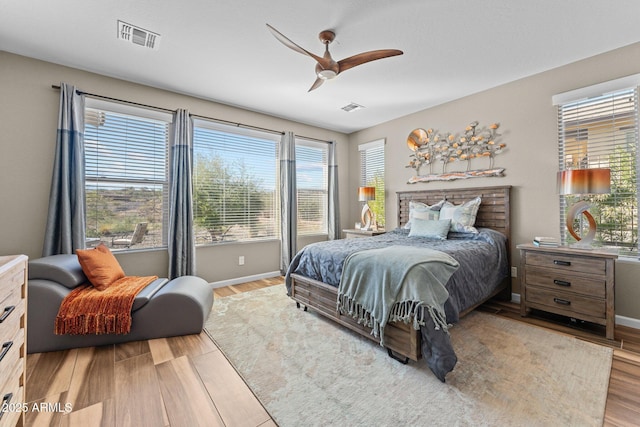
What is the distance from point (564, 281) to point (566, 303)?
8.0 inches

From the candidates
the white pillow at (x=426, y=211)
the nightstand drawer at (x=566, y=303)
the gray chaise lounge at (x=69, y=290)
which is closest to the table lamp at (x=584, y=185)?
the nightstand drawer at (x=566, y=303)

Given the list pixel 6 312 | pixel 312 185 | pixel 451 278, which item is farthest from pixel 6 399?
pixel 312 185

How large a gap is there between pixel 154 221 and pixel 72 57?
1.88 meters

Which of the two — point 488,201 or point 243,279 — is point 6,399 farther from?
point 488,201

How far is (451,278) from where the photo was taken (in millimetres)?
2217

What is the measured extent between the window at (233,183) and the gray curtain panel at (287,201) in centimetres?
17

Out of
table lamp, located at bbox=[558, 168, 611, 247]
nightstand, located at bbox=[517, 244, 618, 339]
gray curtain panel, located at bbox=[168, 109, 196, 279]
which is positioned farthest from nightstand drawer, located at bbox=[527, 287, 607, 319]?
gray curtain panel, located at bbox=[168, 109, 196, 279]

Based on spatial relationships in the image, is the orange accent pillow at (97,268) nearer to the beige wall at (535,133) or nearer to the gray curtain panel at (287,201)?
the gray curtain panel at (287,201)

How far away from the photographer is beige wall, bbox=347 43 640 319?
2.62 m

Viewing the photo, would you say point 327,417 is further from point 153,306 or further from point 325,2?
point 325,2

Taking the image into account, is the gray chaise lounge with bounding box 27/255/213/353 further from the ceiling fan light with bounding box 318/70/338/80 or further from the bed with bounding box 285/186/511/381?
the ceiling fan light with bounding box 318/70/338/80

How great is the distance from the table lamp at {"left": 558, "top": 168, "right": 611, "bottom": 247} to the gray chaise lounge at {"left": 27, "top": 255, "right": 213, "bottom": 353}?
3565 millimetres

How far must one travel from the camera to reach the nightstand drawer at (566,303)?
2340 millimetres

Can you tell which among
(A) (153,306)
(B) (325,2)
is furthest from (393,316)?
(B) (325,2)
